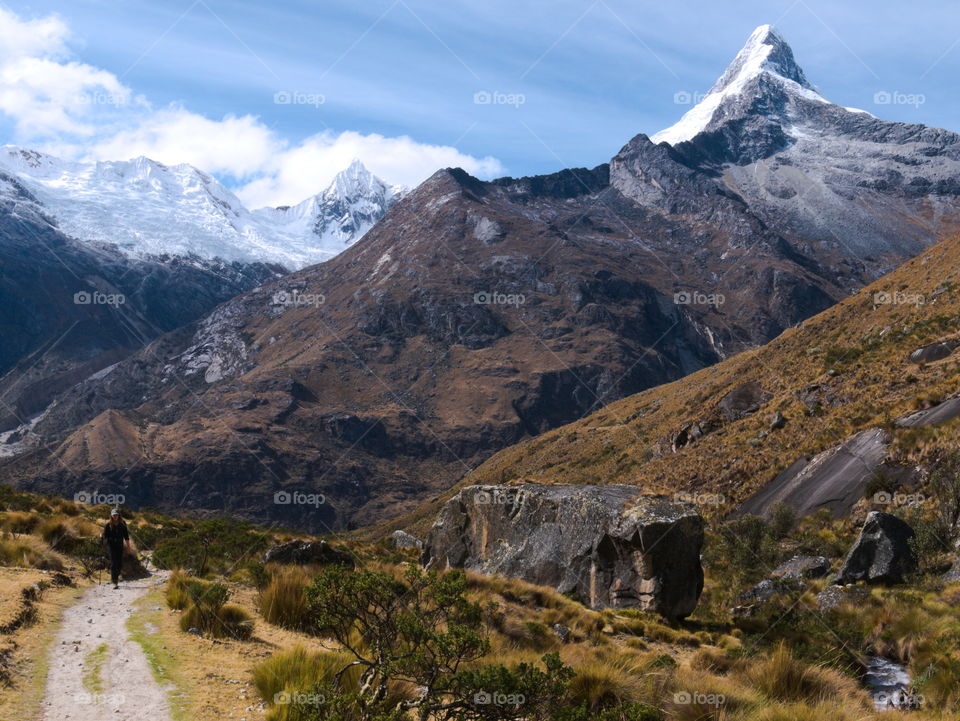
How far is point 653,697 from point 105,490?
21653 cm

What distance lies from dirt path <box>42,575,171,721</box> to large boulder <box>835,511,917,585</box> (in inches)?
774

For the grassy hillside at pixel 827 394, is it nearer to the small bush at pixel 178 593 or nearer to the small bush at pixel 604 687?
the small bush at pixel 178 593

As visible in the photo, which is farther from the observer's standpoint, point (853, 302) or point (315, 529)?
point (315, 529)

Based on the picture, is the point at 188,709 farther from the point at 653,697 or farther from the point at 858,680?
the point at 858,680

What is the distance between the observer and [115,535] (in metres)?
18.1

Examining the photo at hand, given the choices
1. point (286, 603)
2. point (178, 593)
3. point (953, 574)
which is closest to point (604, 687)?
point (286, 603)

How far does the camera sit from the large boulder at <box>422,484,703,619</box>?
2052 cm

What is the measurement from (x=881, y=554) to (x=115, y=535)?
70.0 feet

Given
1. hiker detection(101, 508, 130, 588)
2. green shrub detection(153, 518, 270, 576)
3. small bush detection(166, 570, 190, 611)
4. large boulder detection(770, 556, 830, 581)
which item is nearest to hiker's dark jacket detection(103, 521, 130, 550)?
hiker detection(101, 508, 130, 588)

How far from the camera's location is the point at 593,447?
273 ft

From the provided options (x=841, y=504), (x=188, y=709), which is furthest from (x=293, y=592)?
(x=841, y=504)

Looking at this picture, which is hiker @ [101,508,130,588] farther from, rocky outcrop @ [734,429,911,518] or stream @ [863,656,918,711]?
rocky outcrop @ [734,429,911,518]

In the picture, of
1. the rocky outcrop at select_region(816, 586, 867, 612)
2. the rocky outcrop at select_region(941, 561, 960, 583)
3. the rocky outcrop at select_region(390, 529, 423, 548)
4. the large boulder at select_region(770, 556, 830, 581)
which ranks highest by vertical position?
the rocky outcrop at select_region(941, 561, 960, 583)

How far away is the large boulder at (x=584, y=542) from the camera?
2052 cm
